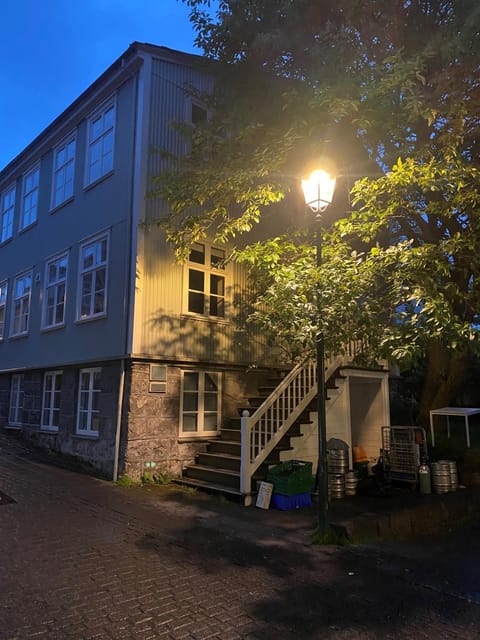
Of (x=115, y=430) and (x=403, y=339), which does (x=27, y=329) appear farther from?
(x=403, y=339)

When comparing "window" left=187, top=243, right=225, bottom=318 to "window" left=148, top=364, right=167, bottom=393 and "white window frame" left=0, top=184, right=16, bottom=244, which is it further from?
"white window frame" left=0, top=184, right=16, bottom=244

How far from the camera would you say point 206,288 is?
11461 mm

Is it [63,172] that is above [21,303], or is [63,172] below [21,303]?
above

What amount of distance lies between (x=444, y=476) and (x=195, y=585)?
7235mm

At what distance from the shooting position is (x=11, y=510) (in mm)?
7086

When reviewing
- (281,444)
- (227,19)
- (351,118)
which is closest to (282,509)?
(281,444)

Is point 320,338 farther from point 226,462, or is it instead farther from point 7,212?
point 7,212

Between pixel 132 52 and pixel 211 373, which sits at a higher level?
pixel 132 52

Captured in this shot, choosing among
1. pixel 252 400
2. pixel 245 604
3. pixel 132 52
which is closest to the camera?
pixel 245 604

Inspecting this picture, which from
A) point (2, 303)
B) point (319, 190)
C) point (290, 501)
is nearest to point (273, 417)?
point (290, 501)

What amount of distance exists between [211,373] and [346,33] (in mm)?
7172

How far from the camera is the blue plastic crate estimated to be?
7.99m

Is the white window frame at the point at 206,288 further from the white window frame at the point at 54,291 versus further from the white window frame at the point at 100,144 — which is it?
the white window frame at the point at 54,291

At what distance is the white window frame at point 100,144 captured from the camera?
11.7 metres
